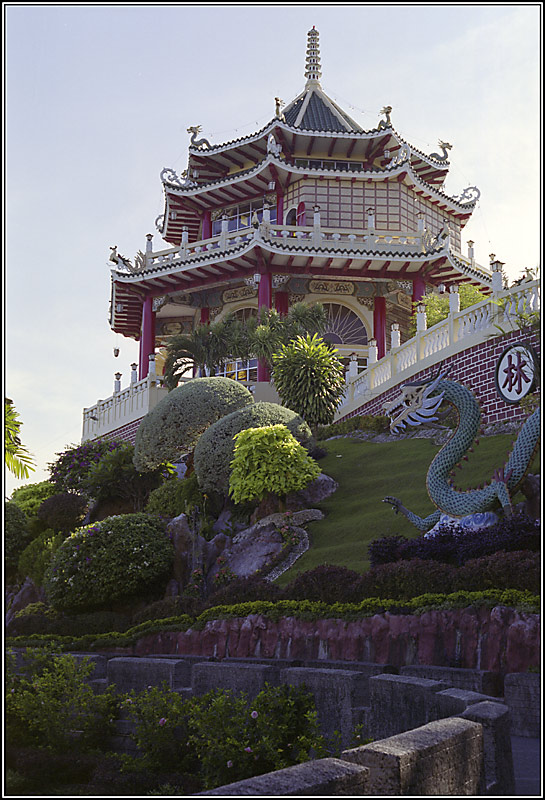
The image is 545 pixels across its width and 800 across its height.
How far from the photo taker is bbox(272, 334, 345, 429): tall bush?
22078mm

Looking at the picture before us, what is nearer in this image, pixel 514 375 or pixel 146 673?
pixel 146 673

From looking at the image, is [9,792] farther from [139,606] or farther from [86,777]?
[139,606]

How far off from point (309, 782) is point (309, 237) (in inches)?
1175

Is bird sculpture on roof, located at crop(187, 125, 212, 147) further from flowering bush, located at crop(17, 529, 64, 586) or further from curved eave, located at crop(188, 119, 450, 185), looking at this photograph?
flowering bush, located at crop(17, 529, 64, 586)

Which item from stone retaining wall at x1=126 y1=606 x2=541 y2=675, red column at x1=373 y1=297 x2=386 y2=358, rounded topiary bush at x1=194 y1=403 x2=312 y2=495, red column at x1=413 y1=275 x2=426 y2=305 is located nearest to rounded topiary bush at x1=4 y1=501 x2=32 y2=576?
rounded topiary bush at x1=194 y1=403 x2=312 y2=495

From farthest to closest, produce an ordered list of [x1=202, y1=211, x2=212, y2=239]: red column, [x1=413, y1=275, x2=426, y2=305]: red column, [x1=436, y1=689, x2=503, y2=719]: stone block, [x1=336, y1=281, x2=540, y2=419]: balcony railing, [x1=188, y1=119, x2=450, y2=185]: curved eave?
[x1=202, y1=211, x2=212, y2=239]: red column, [x1=188, y1=119, x2=450, y2=185]: curved eave, [x1=413, y1=275, x2=426, y2=305]: red column, [x1=336, y1=281, x2=540, y2=419]: balcony railing, [x1=436, y1=689, x2=503, y2=719]: stone block

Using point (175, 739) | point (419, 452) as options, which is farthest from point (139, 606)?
point (175, 739)

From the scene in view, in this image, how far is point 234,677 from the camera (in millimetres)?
8359

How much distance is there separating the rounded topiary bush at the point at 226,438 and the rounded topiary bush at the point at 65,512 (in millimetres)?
4699

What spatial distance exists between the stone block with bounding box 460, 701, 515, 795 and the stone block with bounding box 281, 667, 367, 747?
66.4 inches

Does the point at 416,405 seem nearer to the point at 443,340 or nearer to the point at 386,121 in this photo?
the point at 443,340

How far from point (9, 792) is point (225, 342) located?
2070 centimetres

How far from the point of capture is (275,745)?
6570mm

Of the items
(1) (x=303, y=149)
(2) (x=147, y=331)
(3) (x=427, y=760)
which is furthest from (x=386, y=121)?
(3) (x=427, y=760)
